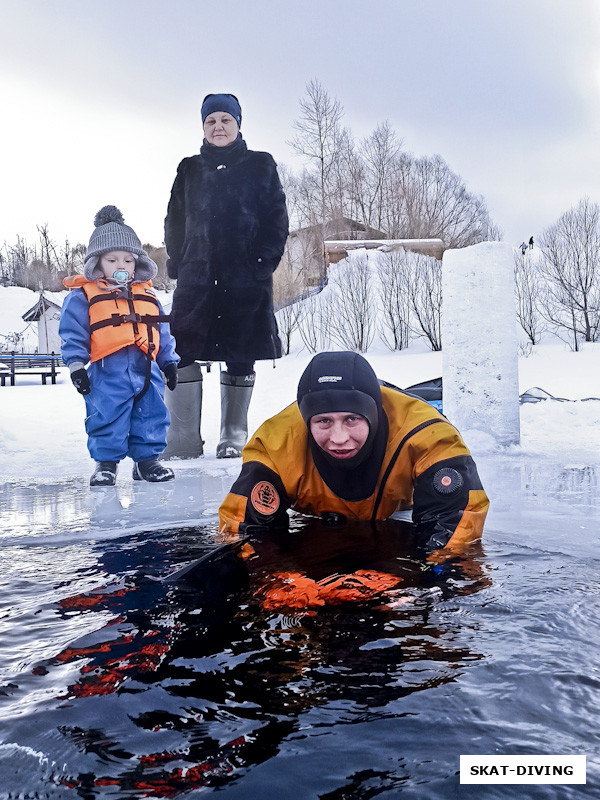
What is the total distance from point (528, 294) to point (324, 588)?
12.5 metres

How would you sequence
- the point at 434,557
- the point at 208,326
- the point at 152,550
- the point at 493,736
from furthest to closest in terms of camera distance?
the point at 208,326 → the point at 152,550 → the point at 434,557 → the point at 493,736

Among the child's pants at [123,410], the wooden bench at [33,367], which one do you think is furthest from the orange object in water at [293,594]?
the wooden bench at [33,367]

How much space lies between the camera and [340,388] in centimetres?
281

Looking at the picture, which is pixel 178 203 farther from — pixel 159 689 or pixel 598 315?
pixel 598 315

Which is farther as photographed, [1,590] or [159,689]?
[1,590]

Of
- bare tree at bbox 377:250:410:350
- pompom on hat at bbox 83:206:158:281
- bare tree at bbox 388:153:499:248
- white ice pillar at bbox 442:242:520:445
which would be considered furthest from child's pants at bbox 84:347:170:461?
bare tree at bbox 388:153:499:248

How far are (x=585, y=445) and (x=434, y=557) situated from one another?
3.51m

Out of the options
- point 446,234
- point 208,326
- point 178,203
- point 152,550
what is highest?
point 446,234

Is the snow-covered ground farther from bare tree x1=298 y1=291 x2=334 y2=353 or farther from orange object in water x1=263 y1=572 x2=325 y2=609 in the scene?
bare tree x1=298 y1=291 x2=334 y2=353

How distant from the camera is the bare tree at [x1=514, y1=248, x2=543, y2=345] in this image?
1377 centimetres

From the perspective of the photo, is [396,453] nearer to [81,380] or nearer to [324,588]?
[324,588]

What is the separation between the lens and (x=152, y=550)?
2857 mm

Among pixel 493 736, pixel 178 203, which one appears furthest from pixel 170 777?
pixel 178 203

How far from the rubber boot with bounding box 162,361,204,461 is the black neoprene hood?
8.27ft
